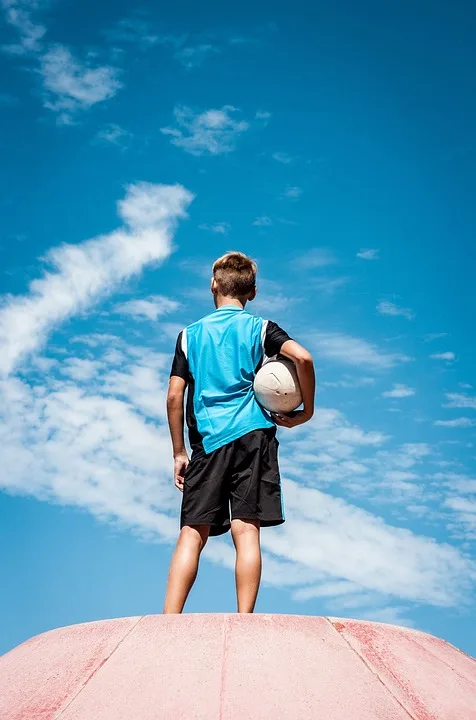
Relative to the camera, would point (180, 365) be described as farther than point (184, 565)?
Yes

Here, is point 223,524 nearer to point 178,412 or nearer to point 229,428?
point 229,428

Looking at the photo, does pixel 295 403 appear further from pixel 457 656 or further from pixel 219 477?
pixel 457 656

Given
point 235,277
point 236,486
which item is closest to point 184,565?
point 236,486

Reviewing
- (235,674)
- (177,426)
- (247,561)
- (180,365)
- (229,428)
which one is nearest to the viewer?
(235,674)

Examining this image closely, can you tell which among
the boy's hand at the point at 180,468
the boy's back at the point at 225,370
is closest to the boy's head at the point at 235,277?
the boy's back at the point at 225,370

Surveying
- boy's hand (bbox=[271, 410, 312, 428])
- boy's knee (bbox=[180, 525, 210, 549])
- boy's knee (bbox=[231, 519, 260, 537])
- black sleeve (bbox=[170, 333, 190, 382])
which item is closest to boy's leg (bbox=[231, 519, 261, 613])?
boy's knee (bbox=[231, 519, 260, 537])

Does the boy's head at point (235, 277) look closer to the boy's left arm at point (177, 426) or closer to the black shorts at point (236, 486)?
the boy's left arm at point (177, 426)

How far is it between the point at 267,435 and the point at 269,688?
7.40 feet

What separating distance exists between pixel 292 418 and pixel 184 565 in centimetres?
147

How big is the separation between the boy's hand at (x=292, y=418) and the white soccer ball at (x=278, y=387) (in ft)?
0.27

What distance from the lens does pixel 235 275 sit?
253 inches

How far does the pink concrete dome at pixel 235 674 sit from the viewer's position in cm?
391

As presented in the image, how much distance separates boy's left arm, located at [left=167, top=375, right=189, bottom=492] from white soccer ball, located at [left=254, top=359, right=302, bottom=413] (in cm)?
67

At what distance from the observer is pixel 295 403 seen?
6.00m
